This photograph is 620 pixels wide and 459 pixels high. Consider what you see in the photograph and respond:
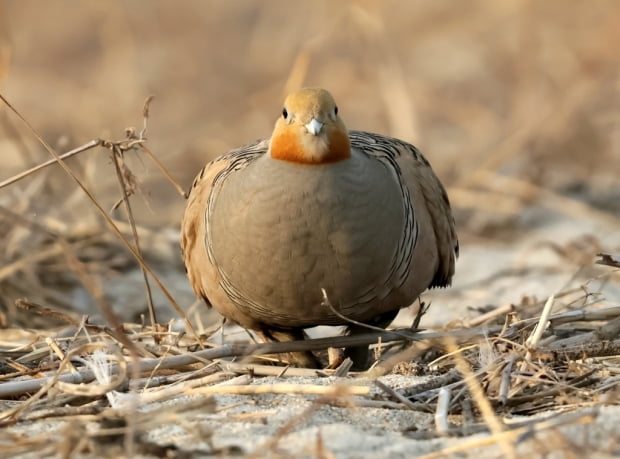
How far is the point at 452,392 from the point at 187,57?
32.6 feet

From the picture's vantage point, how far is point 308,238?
312 cm

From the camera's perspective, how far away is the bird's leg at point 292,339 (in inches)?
149

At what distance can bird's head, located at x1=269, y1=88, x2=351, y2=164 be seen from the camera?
124 inches

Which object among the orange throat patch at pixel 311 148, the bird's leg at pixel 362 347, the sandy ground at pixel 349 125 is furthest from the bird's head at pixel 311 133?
the bird's leg at pixel 362 347

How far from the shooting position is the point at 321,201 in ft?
10.2

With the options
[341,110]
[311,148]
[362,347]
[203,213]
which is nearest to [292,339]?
[362,347]

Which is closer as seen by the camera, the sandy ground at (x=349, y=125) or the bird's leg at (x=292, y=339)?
the sandy ground at (x=349, y=125)

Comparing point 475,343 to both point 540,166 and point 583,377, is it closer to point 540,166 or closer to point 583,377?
point 583,377

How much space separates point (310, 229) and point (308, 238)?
0.03 m

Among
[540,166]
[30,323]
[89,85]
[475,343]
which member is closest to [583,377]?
[475,343]

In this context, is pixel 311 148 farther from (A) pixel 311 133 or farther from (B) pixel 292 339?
(B) pixel 292 339

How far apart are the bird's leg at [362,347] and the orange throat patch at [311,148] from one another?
798 mm

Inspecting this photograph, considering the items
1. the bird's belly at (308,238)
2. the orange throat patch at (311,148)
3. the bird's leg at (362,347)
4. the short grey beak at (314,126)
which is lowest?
the bird's leg at (362,347)

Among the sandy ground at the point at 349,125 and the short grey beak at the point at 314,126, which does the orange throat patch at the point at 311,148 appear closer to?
the short grey beak at the point at 314,126
